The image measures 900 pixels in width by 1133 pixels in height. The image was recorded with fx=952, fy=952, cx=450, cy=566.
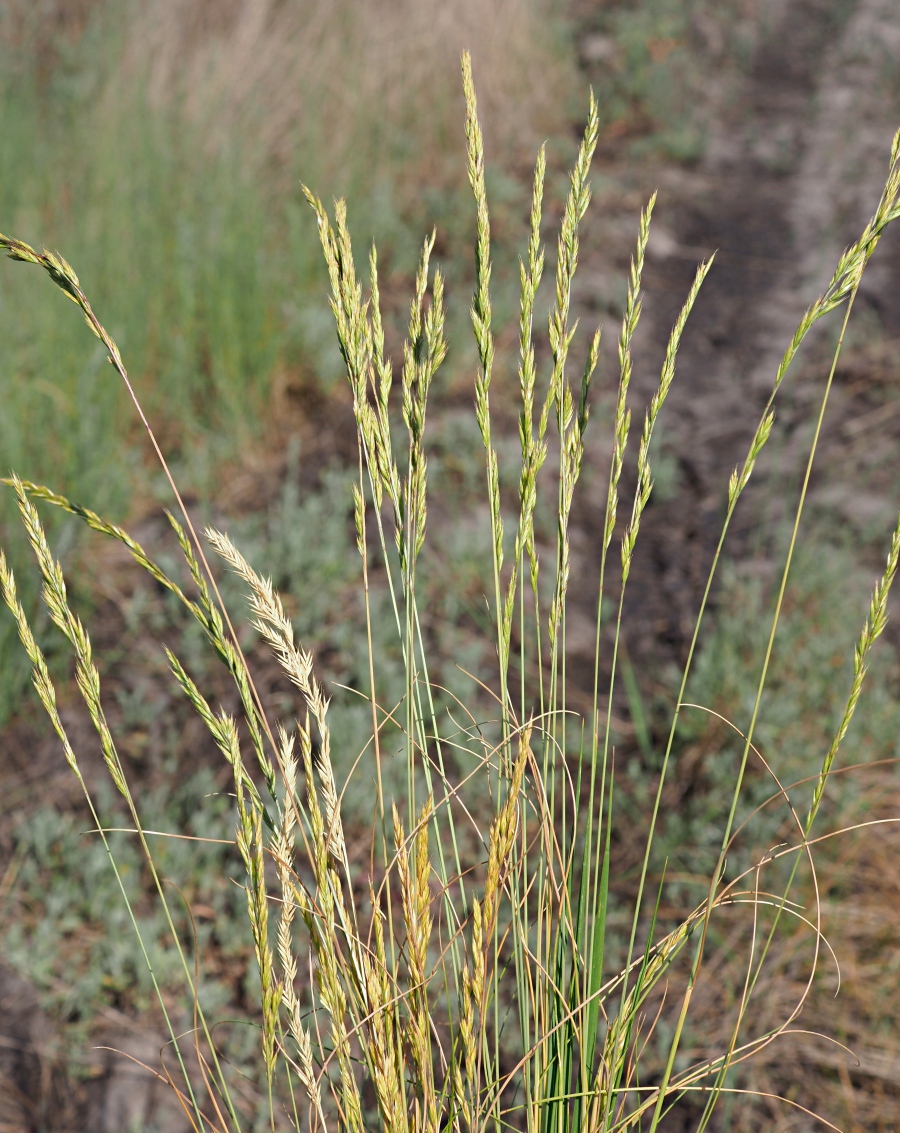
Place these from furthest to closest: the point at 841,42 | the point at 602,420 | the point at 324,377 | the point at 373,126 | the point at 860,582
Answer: the point at 841,42 < the point at 373,126 < the point at 602,420 < the point at 324,377 < the point at 860,582

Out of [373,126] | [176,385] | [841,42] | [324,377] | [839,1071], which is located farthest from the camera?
[841,42]

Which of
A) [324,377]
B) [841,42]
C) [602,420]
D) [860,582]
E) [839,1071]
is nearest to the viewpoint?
[839,1071]

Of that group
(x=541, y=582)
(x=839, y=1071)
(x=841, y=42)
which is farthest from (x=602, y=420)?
(x=841, y=42)

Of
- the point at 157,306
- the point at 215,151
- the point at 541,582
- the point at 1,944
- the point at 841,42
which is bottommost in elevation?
the point at 1,944

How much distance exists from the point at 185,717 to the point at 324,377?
1820mm

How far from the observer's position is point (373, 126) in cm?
575

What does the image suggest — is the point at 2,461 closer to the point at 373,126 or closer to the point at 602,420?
the point at 602,420

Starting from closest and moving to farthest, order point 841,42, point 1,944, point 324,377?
point 1,944
point 324,377
point 841,42

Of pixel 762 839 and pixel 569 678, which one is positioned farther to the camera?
pixel 569 678

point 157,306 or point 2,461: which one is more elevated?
point 157,306

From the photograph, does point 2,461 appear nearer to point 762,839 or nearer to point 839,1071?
point 762,839

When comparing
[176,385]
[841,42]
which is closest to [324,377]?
[176,385]

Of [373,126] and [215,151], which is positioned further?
[373,126]

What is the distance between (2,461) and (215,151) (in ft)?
8.06
